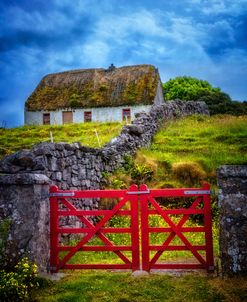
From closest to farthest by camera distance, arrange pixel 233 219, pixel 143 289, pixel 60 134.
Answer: pixel 143 289
pixel 233 219
pixel 60 134

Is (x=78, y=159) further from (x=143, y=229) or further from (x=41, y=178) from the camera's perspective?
(x=143, y=229)

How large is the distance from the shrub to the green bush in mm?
8277

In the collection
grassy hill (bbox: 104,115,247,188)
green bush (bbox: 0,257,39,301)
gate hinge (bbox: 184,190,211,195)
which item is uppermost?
grassy hill (bbox: 104,115,247,188)

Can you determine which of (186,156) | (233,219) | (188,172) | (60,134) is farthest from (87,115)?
(233,219)

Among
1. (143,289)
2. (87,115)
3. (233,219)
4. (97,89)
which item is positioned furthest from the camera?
(97,89)

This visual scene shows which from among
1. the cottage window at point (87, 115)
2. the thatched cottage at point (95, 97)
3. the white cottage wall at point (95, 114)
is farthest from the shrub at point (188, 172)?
the cottage window at point (87, 115)

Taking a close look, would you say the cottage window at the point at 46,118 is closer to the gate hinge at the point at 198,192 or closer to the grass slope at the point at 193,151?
the grass slope at the point at 193,151

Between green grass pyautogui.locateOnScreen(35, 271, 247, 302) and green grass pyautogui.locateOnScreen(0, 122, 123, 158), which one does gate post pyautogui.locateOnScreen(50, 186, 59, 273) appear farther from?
green grass pyautogui.locateOnScreen(0, 122, 123, 158)

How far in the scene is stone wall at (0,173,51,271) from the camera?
6590mm

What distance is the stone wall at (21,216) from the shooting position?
6.59 m

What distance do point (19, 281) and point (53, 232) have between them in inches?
57.4

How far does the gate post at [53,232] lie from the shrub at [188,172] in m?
7.24

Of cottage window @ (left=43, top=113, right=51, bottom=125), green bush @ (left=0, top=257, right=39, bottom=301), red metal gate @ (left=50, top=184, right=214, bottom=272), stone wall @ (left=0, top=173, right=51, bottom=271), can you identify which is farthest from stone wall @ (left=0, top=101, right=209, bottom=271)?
cottage window @ (left=43, top=113, right=51, bottom=125)

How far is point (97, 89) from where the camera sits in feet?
118
